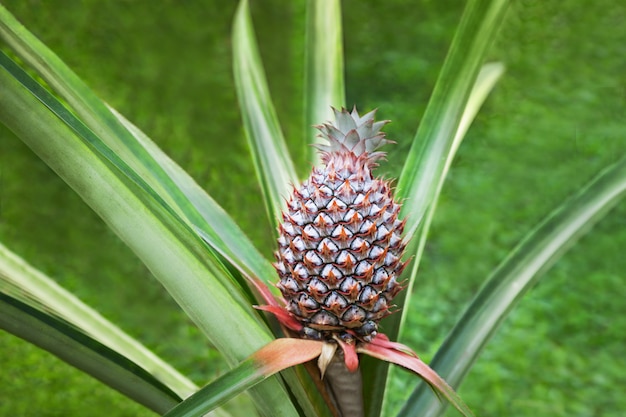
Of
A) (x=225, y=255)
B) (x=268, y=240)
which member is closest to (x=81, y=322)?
(x=225, y=255)

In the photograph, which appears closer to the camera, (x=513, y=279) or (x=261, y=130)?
(x=513, y=279)

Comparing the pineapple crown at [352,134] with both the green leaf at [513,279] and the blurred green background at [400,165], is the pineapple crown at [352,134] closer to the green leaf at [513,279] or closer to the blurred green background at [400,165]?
the green leaf at [513,279]

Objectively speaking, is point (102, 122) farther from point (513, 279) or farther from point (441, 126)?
point (513, 279)

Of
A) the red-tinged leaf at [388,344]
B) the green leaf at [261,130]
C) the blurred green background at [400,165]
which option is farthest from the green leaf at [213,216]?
the blurred green background at [400,165]

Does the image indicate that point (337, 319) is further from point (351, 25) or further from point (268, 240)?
point (351, 25)

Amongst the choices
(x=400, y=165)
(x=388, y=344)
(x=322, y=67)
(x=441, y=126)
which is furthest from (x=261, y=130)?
(x=400, y=165)
